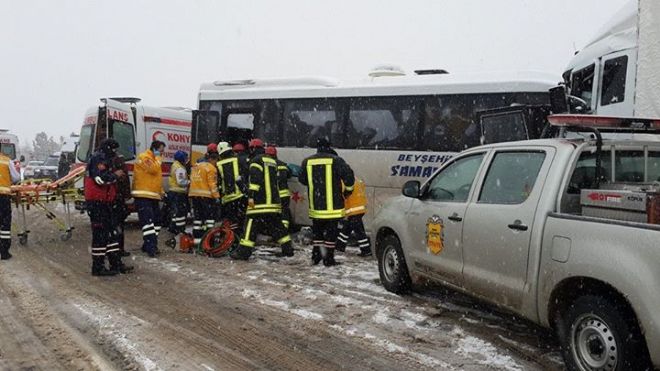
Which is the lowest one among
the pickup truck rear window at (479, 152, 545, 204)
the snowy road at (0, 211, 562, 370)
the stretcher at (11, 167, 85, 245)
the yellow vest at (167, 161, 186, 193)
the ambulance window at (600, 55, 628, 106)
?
the snowy road at (0, 211, 562, 370)

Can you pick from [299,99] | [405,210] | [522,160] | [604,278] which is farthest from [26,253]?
[604,278]

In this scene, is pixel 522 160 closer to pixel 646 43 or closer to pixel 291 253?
pixel 646 43

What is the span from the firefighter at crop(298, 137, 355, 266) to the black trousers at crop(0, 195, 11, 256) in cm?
471

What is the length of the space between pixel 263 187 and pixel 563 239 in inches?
210

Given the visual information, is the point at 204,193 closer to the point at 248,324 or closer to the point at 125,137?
the point at 125,137

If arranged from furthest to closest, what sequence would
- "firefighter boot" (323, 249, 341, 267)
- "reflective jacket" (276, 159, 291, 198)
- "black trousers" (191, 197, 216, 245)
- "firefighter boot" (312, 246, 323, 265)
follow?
"black trousers" (191, 197, 216, 245), "reflective jacket" (276, 159, 291, 198), "firefighter boot" (312, 246, 323, 265), "firefighter boot" (323, 249, 341, 267)

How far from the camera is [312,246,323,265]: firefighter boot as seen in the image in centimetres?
809

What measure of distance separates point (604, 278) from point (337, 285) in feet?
12.5

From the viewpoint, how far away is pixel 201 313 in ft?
18.1

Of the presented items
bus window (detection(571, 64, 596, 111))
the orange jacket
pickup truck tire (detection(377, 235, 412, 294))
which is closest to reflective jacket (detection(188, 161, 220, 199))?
the orange jacket

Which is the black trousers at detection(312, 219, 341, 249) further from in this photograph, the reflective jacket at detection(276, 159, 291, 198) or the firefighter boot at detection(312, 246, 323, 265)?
the reflective jacket at detection(276, 159, 291, 198)

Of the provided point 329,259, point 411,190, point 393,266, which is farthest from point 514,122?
point 329,259

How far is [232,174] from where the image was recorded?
9312mm

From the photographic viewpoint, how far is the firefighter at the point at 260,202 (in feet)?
27.3
